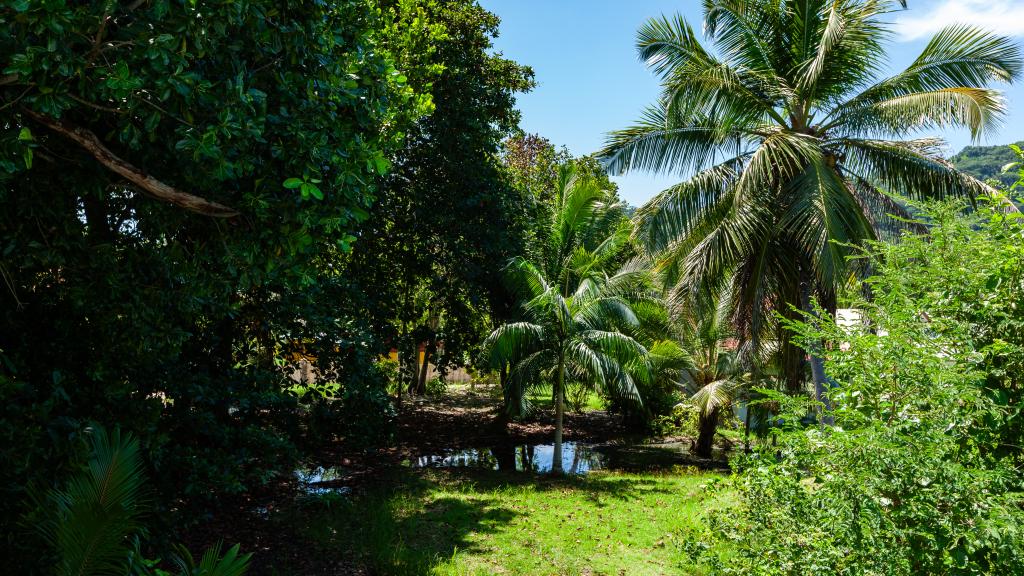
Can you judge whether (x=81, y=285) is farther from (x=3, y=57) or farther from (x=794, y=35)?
(x=794, y=35)

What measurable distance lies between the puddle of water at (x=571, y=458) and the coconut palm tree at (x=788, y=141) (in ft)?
16.5

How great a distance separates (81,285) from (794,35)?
1119 cm

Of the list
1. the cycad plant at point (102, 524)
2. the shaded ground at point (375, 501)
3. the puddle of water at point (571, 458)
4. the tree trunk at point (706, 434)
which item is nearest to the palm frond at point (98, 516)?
the cycad plant at point (102, 524)

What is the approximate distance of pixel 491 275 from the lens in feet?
44.0

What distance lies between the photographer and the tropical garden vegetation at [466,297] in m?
3.46

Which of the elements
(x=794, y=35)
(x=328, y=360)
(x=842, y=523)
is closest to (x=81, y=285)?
(x=328, y=360)

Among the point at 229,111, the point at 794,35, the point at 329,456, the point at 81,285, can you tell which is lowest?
the point at 329,456

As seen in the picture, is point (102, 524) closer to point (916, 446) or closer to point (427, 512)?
point (916, 446)

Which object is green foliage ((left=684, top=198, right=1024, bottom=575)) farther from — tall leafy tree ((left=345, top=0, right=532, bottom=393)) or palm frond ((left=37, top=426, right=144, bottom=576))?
tall leafy tree ((left=345, top=0, right=532, bottom=393))

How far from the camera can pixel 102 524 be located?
10.8 feet

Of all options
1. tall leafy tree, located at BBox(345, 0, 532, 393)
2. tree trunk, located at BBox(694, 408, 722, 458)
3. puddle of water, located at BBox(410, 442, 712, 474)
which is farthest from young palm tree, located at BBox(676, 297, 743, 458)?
tall leafy tree, located at BBox(345, 0, 532, 393)

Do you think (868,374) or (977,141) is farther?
(977,141)

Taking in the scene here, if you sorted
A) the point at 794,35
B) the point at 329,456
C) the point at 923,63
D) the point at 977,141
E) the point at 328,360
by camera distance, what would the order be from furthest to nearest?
the point at 329,456
the point at 794,35
the point at 923,63
the point at 977,141
the point at 328,360

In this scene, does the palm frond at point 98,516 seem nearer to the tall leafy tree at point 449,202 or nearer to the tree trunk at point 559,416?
the tall leafy tree at point 449,202
